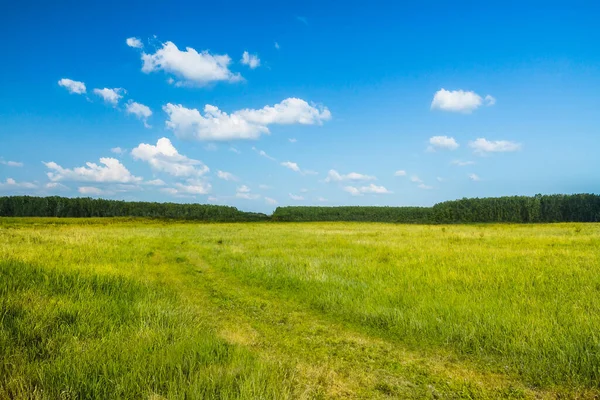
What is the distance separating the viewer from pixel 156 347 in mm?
5184

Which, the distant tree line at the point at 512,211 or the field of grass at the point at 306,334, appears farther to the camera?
the distant tree line at the point at 512,211

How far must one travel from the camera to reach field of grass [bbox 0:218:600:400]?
442cm

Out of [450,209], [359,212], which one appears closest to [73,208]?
[359,212]

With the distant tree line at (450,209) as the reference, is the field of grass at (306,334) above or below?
below

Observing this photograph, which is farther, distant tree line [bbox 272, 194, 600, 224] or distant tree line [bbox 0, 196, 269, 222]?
distant tree line [bbox 0, 196, 269, 222]

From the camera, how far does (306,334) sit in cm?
677

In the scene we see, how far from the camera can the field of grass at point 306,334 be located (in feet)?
14.5

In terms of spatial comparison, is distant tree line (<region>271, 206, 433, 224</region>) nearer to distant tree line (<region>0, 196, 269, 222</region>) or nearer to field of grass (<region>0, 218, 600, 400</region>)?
distant tree line (<region>0, 196, 269, 222</region>)

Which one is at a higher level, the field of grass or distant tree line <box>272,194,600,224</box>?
distant tree line <box>272,194,600,224</box>

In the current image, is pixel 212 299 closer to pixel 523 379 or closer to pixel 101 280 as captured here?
pixel 101 280

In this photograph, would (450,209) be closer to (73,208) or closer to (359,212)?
(359,212)

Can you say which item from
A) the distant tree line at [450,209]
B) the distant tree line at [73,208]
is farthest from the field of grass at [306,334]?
the distant tree line at [73,208]

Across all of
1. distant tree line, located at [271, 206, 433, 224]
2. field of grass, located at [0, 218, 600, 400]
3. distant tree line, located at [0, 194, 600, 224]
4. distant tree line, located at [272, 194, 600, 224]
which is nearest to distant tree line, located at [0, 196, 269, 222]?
distant tree line, located at [0, 194, 600, 224]

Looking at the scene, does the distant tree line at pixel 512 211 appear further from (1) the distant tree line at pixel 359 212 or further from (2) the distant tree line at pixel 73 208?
(2) the distant tree line at pixel 73 208
